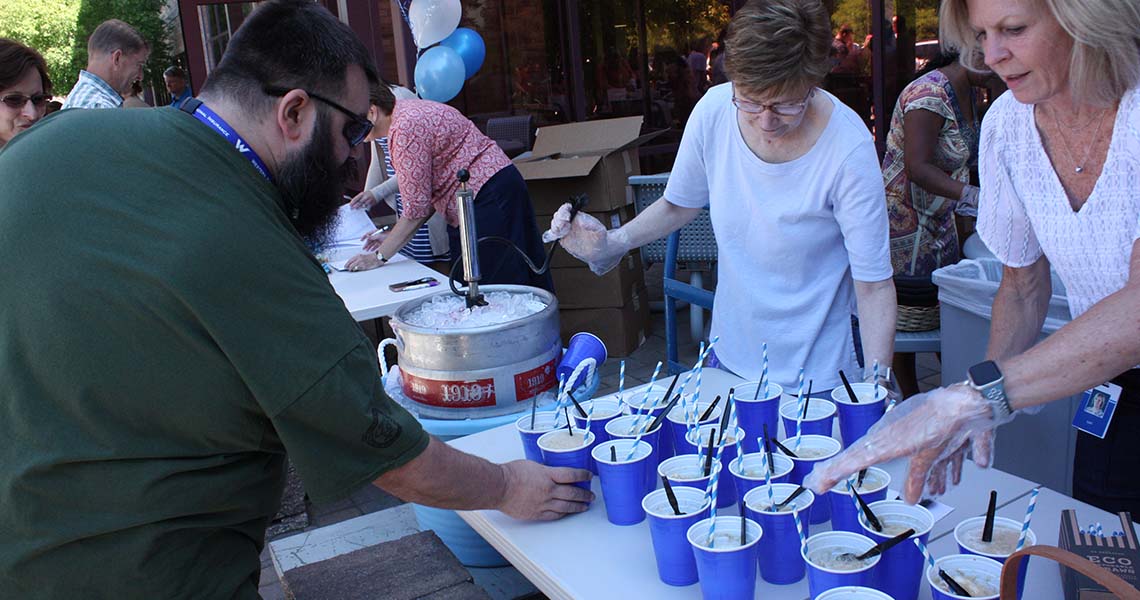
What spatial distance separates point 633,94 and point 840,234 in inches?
254

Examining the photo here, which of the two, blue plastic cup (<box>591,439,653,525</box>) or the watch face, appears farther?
blue plastic cup (<box>591,439,653,525</box>)

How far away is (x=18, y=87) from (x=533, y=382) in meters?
2.74

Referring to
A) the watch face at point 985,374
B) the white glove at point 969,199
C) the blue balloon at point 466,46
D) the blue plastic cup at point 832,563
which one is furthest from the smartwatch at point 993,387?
the blue balloon at point 466,46

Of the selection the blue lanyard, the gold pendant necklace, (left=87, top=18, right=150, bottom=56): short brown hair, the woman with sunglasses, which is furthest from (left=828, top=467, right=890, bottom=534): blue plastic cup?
(left=87, top=18, right=150, bottom=56): short brown hair

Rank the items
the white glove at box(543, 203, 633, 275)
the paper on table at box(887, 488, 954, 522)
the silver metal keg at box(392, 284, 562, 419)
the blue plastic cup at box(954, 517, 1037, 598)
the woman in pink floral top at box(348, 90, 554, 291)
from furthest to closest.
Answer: the woman in pink floral top at box(348, 90, 554, 291) → the white glove at box(543, 203, 633, 275) → the silver metal keg at box(392, 284, 562, 419) → the paper on table at box(887, 488, 954, 522) → the blue plastic cup at box(954, 517, 1037, 598)

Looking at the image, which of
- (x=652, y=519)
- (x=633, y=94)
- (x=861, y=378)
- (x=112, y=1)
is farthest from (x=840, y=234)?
(x=112, y=1)

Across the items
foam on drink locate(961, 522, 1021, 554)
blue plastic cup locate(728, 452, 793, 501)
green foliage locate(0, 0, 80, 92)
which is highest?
green foliage locate(0, 0, 80, 92)

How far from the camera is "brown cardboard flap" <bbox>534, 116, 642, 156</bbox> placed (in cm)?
531

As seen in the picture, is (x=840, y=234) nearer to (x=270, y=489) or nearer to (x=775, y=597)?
(x=775, y=597)

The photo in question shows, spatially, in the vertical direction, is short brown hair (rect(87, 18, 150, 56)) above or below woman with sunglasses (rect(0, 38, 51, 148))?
above

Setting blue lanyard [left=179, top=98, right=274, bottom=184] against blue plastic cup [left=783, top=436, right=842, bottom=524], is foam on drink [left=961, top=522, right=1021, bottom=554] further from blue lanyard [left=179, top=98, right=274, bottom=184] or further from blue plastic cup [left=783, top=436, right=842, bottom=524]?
blue lanyard [left=179, top=98, right=274, bottom=184]

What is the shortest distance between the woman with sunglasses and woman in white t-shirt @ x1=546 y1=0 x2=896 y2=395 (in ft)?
8.30

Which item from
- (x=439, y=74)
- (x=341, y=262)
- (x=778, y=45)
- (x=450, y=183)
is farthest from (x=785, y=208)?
(x=439, y=74)

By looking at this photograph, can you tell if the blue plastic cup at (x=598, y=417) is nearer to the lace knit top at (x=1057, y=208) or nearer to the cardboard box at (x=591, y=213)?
the lace knit top at (x=1057, y=208)
